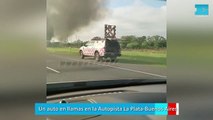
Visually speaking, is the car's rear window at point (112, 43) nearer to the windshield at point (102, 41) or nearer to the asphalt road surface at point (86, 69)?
the windshield at point (102, 41)

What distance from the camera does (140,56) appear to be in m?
2.29

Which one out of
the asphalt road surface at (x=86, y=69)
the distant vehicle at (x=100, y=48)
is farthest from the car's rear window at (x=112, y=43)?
the asphalt road surface at (x=86, y=69)

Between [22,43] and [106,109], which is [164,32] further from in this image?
[22,43]

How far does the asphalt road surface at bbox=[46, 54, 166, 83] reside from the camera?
6.97ft

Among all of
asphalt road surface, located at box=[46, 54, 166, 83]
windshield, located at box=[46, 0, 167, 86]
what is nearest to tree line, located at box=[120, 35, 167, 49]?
windshield, located at box=[46, 0, 167, 86]

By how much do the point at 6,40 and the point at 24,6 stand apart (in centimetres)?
20

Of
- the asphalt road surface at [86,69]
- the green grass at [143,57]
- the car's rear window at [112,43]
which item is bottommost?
the asphalt road surface at [86,69]

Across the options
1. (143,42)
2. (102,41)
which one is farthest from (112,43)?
(143,42)

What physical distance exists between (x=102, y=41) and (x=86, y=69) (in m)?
0.19

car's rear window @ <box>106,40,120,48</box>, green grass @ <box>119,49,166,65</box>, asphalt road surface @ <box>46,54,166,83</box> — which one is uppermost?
car's rear window @ <box>106,40,120,48</box>

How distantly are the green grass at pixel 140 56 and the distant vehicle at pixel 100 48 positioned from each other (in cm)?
4

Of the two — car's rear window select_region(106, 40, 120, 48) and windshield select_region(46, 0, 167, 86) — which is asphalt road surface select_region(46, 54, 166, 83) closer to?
windshield select_region(46, 0, 167, 86)

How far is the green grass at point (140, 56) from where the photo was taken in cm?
216

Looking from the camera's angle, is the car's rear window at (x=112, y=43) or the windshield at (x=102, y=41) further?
the car's rear window at (x=112, y=43)
